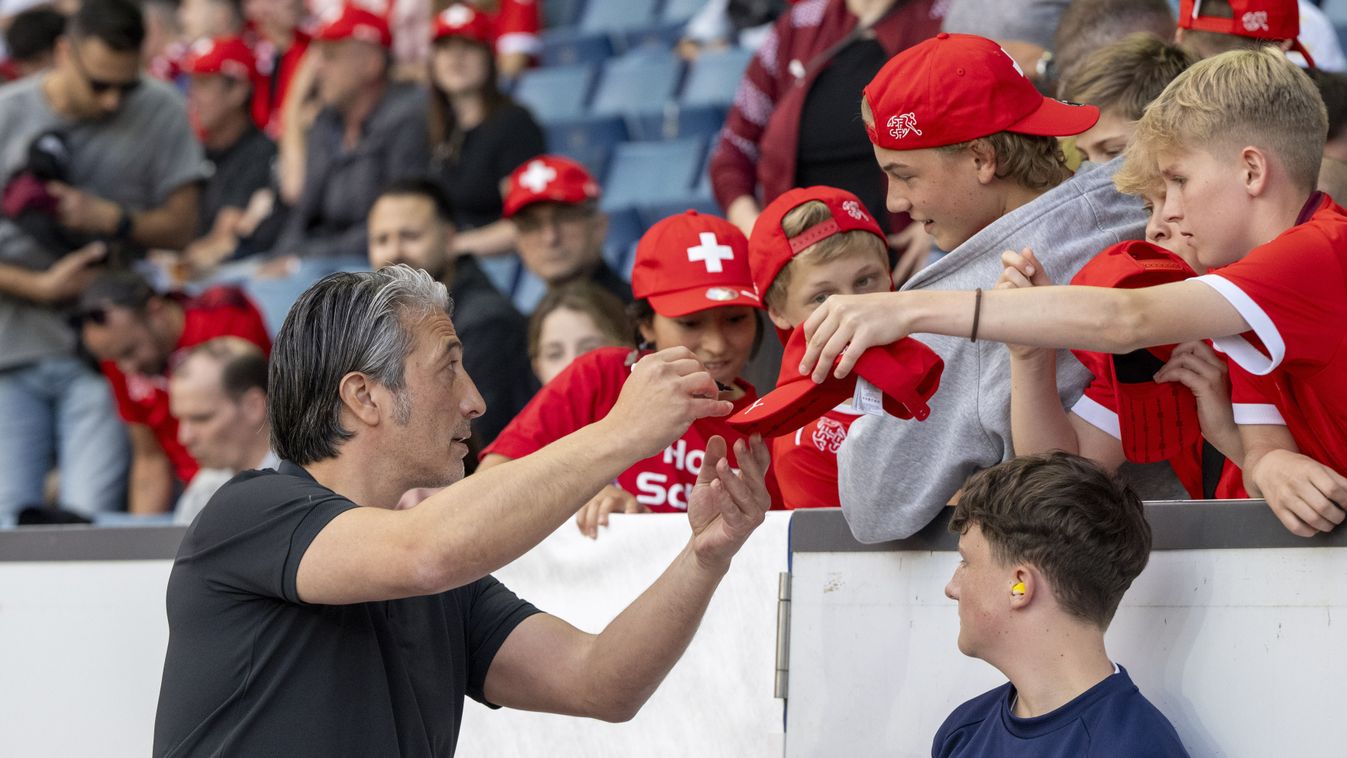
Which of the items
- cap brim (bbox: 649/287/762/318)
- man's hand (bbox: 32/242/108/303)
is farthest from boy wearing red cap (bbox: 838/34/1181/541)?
man's hand (bbox: 32/242/108/303)

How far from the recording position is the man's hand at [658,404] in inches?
96.7

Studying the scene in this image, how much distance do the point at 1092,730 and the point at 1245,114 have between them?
95 centimetres

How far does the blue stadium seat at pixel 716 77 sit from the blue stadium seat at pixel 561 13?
1.55 m

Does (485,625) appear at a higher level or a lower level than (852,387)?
lower

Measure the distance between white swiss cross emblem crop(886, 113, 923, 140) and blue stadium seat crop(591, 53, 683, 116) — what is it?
5788mm

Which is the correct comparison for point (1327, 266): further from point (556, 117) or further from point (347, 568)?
point (556, 117)

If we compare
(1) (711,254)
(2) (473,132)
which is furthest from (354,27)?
(1) (711,254)

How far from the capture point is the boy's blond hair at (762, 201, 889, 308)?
356cm

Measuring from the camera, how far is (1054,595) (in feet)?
8.35

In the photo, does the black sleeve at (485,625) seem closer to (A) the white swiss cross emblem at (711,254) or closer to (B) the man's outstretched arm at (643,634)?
(B) the man's outstretched arm at (643,634)

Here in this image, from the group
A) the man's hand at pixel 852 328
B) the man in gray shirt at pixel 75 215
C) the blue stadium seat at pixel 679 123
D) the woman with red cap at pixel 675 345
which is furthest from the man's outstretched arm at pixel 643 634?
the blue stadium seat at pixel 679 123

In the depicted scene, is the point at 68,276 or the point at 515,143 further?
the point at 68,276

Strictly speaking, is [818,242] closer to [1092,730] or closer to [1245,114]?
[1245,114]

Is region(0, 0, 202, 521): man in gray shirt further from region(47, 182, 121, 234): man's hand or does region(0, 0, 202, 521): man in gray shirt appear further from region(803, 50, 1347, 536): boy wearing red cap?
region(803, 50, 1347, 536): boy wearing red cap
